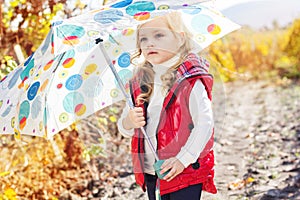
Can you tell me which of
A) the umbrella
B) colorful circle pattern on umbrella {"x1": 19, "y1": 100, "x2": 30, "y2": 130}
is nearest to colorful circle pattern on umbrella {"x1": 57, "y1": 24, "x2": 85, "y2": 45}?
the umbrella

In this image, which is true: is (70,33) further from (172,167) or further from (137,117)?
(172,167)

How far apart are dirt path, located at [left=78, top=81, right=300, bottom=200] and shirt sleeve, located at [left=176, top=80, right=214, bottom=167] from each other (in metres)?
0.20

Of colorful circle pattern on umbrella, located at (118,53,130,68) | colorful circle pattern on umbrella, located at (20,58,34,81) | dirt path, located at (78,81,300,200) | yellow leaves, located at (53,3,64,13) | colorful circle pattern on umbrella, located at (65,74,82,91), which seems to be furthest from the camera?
dirt path, located at (78,81,300,200)

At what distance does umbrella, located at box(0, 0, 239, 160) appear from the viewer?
2141mm

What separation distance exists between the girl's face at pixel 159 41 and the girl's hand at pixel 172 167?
417 millimetres

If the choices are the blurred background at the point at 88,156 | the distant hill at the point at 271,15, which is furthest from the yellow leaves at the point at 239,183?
the distant hill at the point at 271,15

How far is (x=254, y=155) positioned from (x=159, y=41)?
301 cm

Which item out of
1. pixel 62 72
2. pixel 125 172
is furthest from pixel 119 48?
pixel 125 172

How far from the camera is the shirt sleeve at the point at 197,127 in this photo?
2.15 m

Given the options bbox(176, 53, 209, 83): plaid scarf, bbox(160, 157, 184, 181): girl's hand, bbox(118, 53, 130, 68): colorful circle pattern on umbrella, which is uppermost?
bbox(176, 53, 209, 83): plaid scarf

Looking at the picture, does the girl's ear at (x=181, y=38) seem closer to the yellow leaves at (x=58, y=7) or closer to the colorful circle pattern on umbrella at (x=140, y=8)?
the colorful circle pattern on umbrella at (x=140, y=8)

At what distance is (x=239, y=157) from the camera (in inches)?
194

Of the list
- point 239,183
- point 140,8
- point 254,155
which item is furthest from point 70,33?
point 254,155

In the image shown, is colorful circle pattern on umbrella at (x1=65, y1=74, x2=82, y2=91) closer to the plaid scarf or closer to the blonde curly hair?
the blonde curly hair
